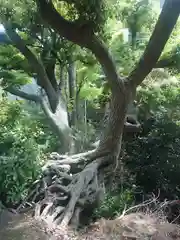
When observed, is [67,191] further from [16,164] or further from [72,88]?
[72,88]

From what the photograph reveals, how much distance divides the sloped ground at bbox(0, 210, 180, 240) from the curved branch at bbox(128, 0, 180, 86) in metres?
1.63

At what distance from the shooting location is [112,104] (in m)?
4.21

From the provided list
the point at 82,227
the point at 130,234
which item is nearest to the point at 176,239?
the point at 130,234

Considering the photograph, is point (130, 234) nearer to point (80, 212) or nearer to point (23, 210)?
point (80, 212)

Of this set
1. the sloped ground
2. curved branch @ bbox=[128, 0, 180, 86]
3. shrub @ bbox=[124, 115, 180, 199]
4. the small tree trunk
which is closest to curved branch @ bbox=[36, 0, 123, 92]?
curved branch @ bbox=[128, 0, 180, 86]

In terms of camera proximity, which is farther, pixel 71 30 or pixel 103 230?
pixel 71 30

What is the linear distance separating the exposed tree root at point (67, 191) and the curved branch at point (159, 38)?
1.20m

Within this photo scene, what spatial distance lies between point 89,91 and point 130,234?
10.2 ft

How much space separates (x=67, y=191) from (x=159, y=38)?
193 cm

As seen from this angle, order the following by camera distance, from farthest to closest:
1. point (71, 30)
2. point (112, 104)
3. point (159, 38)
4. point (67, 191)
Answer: point (112, 104) → point (67, 191) → point (159, 38) → point (71, 30)

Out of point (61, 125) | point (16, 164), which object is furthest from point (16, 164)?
point (61, 125)

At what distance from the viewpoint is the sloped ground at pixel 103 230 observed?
116 inches

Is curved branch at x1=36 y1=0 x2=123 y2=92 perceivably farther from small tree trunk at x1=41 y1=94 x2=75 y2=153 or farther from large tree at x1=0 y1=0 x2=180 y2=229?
small tree trunk at x1=41 y1=94 x2=75 y2=153

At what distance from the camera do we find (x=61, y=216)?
332cm
